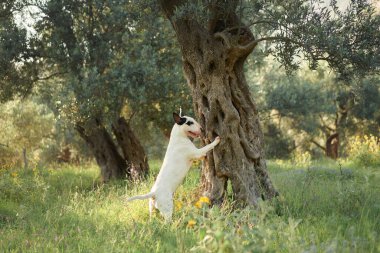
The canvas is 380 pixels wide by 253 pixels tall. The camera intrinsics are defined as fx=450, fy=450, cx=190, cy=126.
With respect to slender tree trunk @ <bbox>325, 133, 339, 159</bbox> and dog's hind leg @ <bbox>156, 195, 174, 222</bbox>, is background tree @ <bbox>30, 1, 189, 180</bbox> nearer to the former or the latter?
dog's hind leg @ <bbox>156, 195, 174, 222</bbox>

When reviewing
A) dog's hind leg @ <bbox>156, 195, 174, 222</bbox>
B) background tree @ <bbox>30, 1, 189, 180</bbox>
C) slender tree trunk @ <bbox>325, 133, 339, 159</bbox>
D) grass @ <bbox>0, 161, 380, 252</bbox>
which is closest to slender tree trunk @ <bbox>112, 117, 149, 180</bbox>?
background tree @ <bbox>30, 1, 189, 180</bbox>

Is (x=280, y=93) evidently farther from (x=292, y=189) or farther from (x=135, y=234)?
(x=135, y=234)

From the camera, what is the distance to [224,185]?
9.04m

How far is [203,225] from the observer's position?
5836 mm

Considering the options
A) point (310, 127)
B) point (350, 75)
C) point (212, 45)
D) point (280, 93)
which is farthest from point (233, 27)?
point (310, 127)

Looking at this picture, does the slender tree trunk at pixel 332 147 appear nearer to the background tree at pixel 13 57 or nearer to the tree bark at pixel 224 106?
the background tree at pixel 13 57

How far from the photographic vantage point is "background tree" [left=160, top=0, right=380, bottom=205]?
7.92m

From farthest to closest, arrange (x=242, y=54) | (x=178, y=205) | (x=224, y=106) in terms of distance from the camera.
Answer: (x=242, y=54), (x=224, y=106), (x=178, y=205)

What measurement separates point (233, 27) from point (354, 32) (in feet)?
7.30

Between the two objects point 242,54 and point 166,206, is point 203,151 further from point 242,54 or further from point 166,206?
point 242,54

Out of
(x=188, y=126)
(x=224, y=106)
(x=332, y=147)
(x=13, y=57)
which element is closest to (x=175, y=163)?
(x=188, y=126)

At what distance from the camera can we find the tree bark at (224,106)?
350 inches

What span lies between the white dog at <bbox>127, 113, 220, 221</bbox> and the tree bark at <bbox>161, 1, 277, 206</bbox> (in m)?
0.51

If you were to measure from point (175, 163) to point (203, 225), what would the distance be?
2690 millimetres
